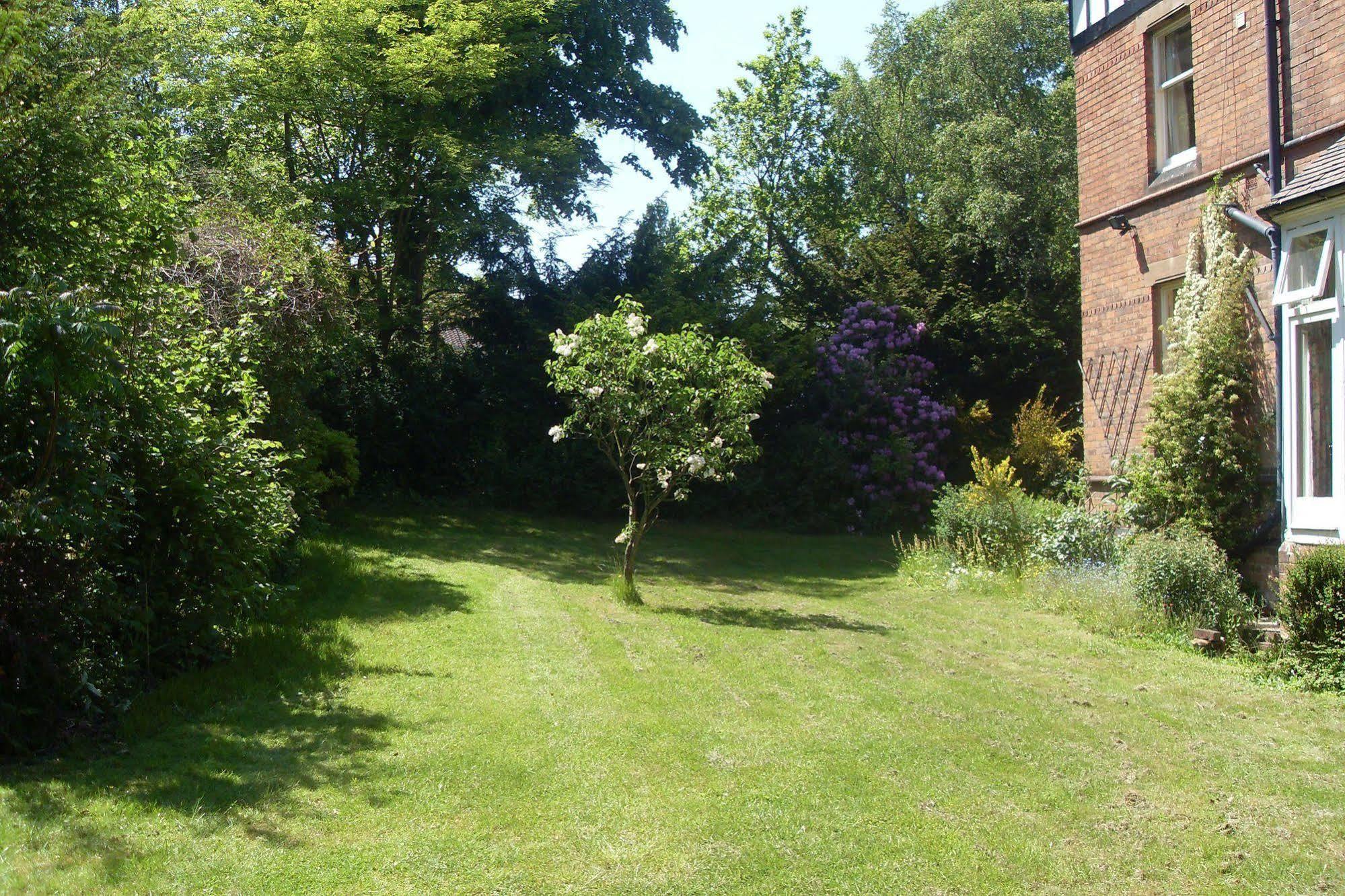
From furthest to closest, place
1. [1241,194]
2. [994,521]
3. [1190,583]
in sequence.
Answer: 1. [994,521]
2. [1241,194]
3. [1190,583]

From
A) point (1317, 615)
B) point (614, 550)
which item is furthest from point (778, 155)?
point (1317, 615)

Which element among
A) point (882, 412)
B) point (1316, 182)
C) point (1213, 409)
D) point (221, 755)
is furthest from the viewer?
point (882, 412)

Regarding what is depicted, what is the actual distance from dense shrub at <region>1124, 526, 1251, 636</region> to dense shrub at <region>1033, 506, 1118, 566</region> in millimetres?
1956

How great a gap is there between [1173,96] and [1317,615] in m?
7.14

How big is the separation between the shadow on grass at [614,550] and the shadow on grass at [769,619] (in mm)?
1656

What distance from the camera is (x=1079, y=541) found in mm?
12352

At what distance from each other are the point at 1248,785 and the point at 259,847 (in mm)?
5163

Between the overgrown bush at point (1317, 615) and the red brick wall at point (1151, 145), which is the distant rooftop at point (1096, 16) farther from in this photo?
the overgrown bush at point (1317, 615)

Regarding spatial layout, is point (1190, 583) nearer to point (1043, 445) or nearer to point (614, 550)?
point (614, 550)

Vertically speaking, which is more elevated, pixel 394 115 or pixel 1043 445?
pixel 394 115

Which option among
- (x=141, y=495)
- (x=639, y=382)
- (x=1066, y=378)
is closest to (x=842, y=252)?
(x=1066, y=378)

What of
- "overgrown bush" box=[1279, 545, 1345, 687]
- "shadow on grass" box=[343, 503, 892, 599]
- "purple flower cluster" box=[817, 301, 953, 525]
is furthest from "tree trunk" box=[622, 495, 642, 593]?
"purple flower cluster" box=[817, 301, 953, 525]

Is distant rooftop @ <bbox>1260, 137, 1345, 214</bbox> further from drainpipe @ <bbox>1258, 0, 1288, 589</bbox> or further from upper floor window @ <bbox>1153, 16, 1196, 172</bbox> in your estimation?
upper floor window @ <bbox>1153, 16, 1196, 172</bbox>

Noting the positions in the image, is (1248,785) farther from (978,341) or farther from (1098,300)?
(978,341)
